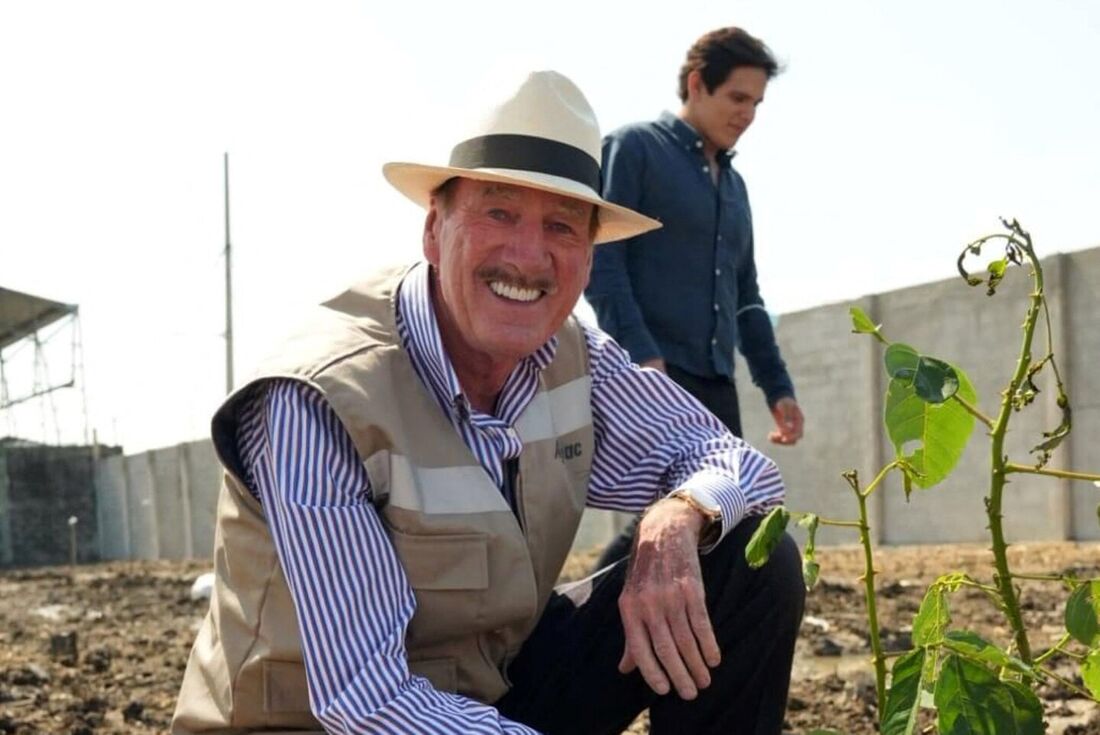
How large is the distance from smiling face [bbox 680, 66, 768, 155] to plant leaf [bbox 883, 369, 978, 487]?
7.14 feet

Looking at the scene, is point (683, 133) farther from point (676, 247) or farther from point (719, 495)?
point (719, 495)

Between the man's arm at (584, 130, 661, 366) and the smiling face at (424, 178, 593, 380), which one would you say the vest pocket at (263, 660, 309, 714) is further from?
the man's arm at (584, 130, 661, 366)

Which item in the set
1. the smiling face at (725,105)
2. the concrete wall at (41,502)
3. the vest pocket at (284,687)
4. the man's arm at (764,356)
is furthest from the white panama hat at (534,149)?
the concrete wall at (41,502)

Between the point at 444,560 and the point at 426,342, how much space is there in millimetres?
346

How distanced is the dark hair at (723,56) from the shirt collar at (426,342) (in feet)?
6.23

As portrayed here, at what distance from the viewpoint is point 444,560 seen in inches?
78.6

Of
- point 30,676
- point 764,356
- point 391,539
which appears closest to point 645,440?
point 391,539

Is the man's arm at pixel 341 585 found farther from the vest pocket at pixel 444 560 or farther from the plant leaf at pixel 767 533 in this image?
the plant leaf at pixel 767 533

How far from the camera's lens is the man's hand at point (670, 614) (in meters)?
2.03

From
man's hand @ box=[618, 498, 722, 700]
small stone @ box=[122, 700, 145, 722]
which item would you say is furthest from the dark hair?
small stone @ box=[122, 700, 145, 722]

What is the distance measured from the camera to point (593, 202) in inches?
84.4

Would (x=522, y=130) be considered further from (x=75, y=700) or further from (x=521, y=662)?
(x=75, y=700)

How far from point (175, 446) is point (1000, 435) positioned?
25798 millimetres

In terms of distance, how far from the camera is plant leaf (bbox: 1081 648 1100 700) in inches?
67.1
